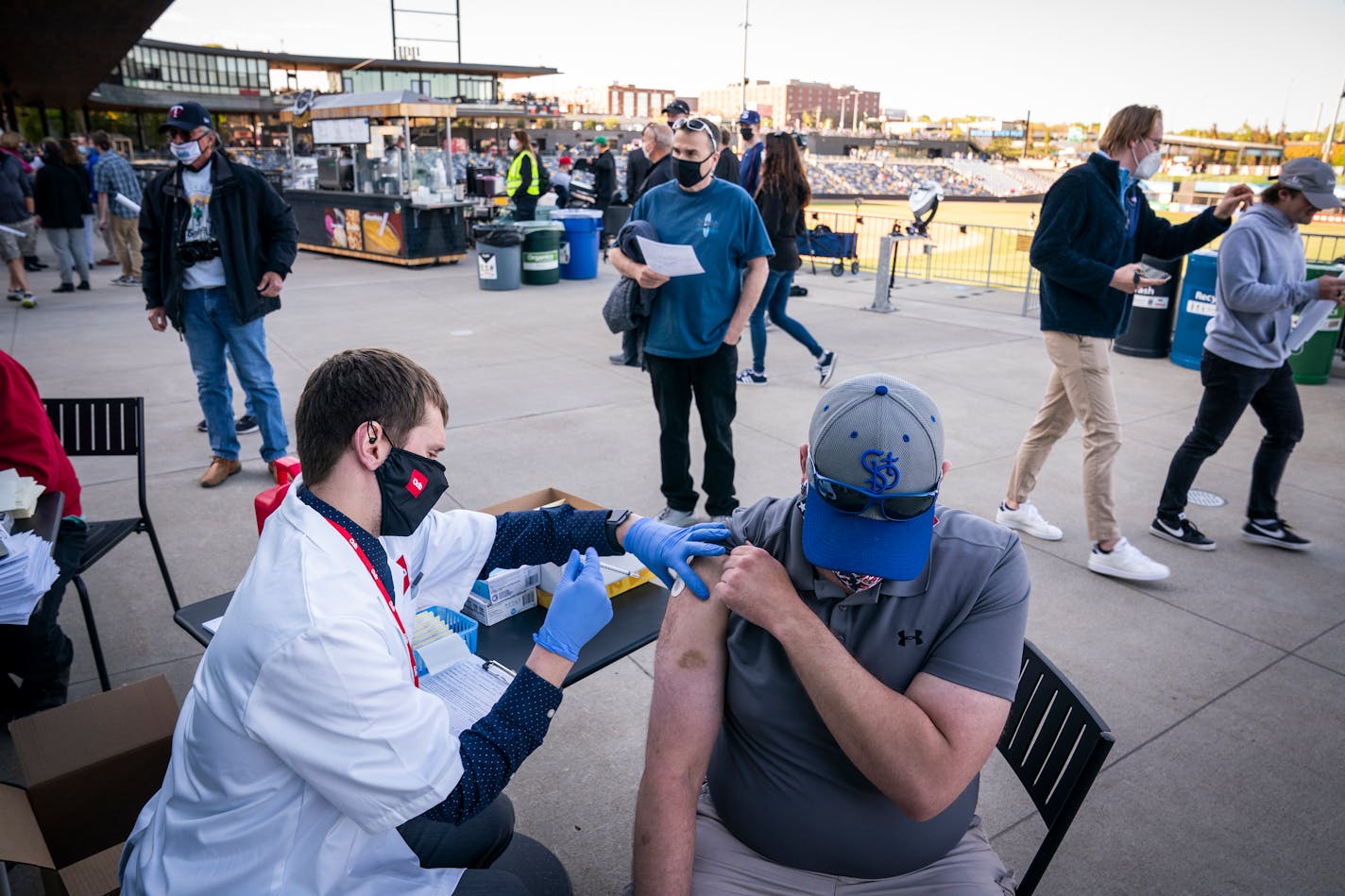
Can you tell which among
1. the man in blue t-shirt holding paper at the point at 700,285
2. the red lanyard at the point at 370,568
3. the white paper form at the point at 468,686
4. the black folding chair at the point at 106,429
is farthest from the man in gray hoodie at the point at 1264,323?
the black folding chair at the point at 106,429

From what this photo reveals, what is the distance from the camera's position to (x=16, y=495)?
2523 millimetres

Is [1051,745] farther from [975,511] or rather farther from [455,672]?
[975,511]

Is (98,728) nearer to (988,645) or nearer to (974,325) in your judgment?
(988,645)

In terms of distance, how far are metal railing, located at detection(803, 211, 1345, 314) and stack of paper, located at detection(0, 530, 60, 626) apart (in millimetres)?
9488

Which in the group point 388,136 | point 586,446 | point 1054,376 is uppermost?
point 388,136

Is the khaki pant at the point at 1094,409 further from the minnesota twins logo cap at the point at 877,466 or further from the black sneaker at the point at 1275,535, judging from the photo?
the minnesota twins logo cap at the point at 877,466

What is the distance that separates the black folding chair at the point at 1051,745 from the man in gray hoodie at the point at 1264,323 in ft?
9.53

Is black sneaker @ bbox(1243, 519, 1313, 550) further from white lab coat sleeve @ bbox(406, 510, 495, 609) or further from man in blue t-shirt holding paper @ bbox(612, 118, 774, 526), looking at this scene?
white lab coat sleeve @ bbox(406, 510, 495, 609)

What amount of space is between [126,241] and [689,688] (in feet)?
41.5

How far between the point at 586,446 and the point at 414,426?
161 inches

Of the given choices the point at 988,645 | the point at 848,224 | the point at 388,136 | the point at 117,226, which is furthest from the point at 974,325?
the point at 848,224

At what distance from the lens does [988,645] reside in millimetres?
1493

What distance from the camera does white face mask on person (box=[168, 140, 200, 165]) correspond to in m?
4.55

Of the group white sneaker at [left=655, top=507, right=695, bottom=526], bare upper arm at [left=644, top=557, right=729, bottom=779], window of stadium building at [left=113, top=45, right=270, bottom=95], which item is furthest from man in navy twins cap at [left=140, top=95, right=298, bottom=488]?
window of stadium building at [left=113, top=45, right=270, bottom=95]
